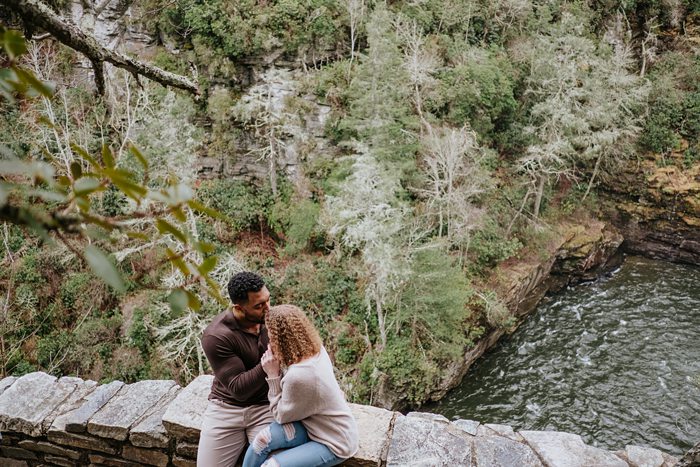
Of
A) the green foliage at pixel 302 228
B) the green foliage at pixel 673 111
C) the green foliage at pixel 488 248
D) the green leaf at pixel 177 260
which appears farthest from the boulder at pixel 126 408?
the green foliage at pixel 673 111

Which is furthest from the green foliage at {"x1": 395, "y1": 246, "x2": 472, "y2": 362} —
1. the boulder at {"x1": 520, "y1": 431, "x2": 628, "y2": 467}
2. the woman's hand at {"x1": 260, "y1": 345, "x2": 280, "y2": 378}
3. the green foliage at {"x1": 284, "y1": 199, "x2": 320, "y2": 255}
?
the woman's hand at {"x1": 260, "y1": 345, "x2": 280, "y2": 378}

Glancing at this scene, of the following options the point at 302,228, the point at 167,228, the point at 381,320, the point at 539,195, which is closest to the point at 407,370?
the point at 381,320

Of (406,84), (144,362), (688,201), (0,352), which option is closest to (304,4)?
(406,84)

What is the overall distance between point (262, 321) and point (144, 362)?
10.4 metres

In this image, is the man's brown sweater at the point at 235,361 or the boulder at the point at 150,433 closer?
the man's brown sweater at the point at 235,361

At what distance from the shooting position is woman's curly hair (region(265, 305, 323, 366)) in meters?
2.29

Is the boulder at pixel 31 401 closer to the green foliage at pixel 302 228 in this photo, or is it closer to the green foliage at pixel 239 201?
the green foliage at pixel 302 228

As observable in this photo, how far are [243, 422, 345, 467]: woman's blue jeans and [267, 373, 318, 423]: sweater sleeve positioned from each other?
0.08m

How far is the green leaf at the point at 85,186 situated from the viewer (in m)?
0.79

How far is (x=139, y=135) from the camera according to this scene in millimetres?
11023

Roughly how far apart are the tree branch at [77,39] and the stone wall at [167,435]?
2072mm

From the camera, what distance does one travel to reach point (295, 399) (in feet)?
7.41

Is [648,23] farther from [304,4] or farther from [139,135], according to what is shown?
[139,135]

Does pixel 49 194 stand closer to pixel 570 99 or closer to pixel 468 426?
pixel 468 426
